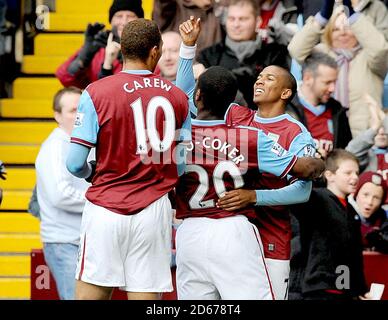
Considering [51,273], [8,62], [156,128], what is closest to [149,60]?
[156,128]

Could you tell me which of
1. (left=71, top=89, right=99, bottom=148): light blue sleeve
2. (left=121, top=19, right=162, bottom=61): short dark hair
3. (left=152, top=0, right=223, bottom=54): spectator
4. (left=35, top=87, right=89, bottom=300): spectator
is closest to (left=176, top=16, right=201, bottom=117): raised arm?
(left=121, top=19, right=162, bottom=61): short dark hair

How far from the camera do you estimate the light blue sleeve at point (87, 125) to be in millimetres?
7828

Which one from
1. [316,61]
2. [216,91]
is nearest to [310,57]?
[316,61]

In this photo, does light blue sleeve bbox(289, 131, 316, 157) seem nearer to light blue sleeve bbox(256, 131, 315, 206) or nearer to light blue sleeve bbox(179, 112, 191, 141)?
light blue sleeve bbox(256, 131, 315, 206)

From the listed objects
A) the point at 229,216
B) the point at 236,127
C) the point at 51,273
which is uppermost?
the point at 236,127

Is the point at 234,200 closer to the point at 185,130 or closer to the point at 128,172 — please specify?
the point at 185,130

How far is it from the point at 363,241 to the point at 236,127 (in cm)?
279

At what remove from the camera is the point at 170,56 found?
36.3ft

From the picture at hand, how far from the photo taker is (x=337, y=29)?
11.4m

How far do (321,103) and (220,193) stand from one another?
3172mm

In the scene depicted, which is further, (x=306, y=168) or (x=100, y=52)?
(x=100, y=52)

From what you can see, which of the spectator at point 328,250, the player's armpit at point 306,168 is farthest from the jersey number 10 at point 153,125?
the spectator at point 328,250

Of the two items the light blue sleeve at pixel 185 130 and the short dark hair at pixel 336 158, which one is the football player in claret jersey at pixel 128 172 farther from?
the short dark hair at pixel 336 158
